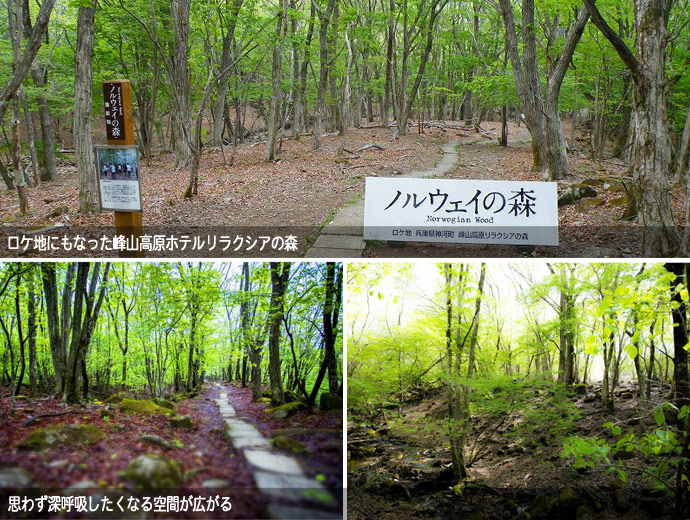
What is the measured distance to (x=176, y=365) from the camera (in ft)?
13.3

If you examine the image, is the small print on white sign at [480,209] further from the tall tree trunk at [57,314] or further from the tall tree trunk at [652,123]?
the tall tree trunk at [57,314]

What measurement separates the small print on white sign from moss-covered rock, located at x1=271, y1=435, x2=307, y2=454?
2585 mm

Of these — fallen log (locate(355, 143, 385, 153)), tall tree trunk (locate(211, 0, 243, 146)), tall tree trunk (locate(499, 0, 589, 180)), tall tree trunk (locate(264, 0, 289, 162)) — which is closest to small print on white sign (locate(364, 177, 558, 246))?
tall tree trunk (locate(499, 0, 589, 180))

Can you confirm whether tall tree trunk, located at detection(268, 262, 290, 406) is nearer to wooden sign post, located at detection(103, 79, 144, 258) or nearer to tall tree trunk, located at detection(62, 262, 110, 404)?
tall tree trunk, located at detection(62, 262, 110, 404)

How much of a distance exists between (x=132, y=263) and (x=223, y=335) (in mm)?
934

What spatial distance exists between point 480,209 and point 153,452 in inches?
147

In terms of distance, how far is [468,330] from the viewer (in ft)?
16.5

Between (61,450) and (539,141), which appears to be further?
(539,141)

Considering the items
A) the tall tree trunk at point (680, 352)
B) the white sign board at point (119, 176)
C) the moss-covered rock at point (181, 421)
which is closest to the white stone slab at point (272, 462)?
the moss-covered rock at point (181, 421)

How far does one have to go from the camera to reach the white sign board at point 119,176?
4496 millimetres

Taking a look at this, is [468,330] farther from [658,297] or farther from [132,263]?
[132,263]

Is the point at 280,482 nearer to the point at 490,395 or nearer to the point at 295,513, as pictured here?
the point at 295,513

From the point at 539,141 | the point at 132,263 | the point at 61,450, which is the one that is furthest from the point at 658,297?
the point at 539,141

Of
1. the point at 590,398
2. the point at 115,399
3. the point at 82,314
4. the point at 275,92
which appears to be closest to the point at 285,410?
the point at 115,399
